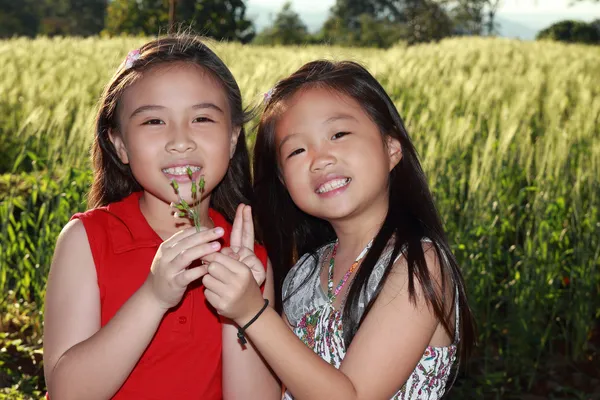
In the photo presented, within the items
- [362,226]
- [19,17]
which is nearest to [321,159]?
[362,226]

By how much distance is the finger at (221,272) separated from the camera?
153 cm

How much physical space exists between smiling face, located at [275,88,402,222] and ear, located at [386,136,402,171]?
8 cm

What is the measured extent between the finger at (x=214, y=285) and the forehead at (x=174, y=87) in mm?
501

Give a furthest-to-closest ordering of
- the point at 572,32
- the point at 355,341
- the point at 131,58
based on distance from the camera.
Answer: the point at 572,32 → the point at 131,58 → the point at 355,341

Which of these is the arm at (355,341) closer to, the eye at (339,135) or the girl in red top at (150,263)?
the girl in red top at (150,263)

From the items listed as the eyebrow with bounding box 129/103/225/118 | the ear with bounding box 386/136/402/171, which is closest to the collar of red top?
the eyebrow with bounding box 129/103/225/118

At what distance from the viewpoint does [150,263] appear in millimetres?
1921

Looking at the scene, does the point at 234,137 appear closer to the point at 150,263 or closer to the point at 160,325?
the point at 150,263

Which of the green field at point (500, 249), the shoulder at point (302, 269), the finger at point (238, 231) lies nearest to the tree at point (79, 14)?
the green field at point (500, 249)

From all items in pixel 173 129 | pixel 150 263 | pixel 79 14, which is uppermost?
pixel 79 14

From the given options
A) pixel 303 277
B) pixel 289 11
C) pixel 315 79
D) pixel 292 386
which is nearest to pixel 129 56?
pixel 315 79

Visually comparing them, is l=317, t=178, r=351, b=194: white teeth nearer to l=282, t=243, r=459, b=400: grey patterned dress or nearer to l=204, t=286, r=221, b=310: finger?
l=282, t=243, r=459, b=400: grey patterned dress

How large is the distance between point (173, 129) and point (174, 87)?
0.12m

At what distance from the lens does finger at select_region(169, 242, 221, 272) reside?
1.51 m
